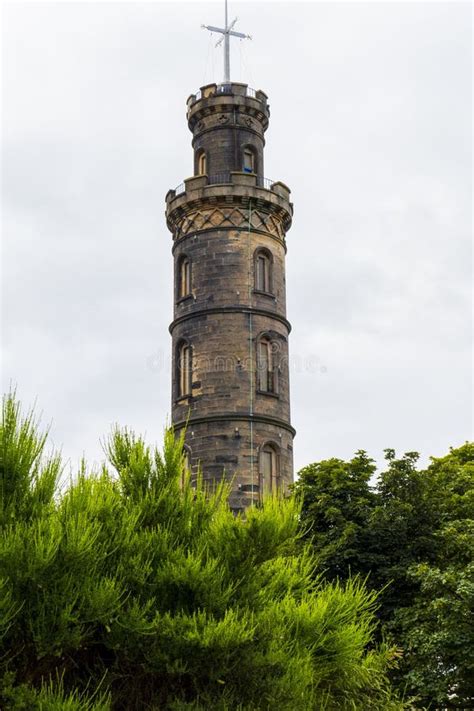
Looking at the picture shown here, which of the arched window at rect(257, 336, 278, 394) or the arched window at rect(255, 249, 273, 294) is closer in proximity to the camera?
the arched window at rect(257, 336, 278, 394)

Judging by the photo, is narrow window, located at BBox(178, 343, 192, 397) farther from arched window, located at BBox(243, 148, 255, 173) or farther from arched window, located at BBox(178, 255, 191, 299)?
arched window, located at BBox(243, 148, 255, 173)

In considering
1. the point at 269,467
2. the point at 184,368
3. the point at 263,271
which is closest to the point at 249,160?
the point at 263,271

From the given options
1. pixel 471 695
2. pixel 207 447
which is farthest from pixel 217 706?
pixel 207 447

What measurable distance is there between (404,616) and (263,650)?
1064 centimetres

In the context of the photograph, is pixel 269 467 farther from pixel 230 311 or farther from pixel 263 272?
pixel 263 272

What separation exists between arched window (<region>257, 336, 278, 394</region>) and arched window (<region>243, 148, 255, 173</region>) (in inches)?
269

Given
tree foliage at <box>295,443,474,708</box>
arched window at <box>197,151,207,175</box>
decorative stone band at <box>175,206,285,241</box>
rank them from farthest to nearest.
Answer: arched window at <box>197,151,207,175</box>, decorative stone band at <box>175,206,285,241</box>, tree foliage at <box>295,443,474,708</box>

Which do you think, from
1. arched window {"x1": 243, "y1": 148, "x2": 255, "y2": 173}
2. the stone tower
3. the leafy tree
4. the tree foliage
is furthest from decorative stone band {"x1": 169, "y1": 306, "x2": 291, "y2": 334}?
the leafy tree

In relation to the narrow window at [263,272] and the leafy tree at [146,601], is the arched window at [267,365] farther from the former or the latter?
the leafy tree at [146,601]

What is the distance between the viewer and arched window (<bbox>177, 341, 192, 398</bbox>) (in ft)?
122

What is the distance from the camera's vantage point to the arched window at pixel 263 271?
38.2 meters

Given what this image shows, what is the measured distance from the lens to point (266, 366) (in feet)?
122

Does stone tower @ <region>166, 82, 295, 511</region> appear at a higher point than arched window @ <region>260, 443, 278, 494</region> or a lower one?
higher

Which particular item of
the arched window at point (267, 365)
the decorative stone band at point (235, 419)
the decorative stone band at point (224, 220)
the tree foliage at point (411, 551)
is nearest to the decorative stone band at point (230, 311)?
the arched window at point (267, 365)
